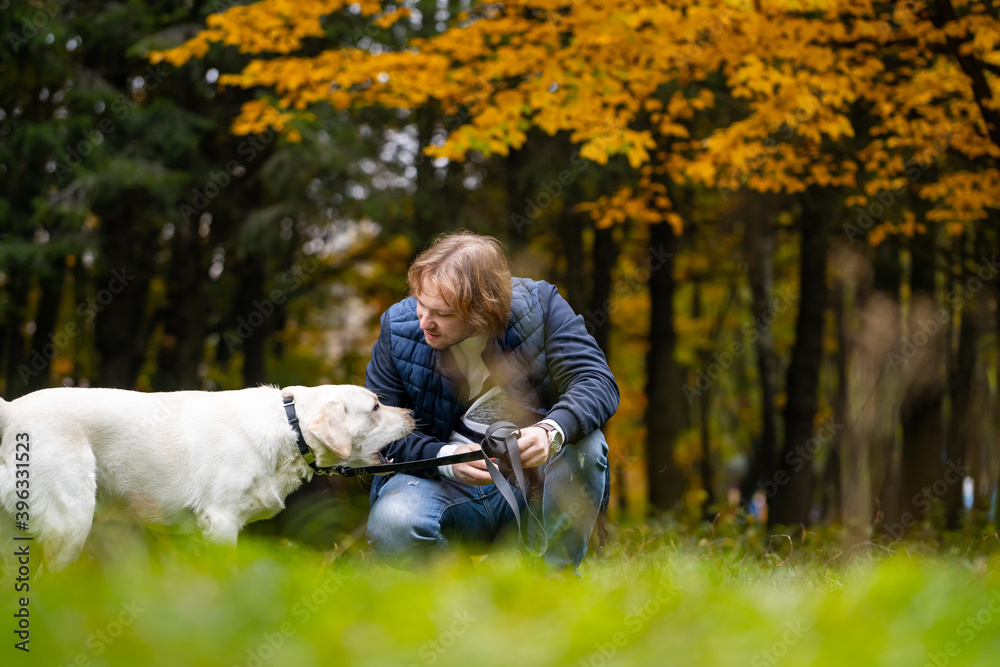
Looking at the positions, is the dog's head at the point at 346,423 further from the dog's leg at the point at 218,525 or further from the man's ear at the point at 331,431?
the dog's leg at the point at 218,525

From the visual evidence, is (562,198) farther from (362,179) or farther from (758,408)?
(758,408)

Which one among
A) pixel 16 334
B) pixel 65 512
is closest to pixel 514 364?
pixel 65 512

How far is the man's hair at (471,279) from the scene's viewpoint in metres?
3.54

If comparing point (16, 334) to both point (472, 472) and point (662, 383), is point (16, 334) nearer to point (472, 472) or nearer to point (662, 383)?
point (662, 383)

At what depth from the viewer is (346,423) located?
3740 mm

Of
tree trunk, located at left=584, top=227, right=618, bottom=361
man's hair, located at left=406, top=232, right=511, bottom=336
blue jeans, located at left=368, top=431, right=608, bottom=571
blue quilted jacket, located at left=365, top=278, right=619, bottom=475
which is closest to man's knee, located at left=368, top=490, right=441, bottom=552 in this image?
blue jeans, located at left=368, top=431, right=608, bottom=571

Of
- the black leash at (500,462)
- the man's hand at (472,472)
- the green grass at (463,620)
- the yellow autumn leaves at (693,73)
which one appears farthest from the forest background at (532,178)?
the green grass at (463,620)

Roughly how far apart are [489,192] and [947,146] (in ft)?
20.5

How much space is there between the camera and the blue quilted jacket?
12.4 feet

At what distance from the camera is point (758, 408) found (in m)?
22.2

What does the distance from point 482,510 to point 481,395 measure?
0.50 m

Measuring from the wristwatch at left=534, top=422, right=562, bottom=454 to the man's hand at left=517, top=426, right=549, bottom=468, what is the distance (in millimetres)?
42

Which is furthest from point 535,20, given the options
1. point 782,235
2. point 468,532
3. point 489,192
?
point 782,235

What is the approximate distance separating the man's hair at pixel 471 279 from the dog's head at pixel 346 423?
1.73ft
